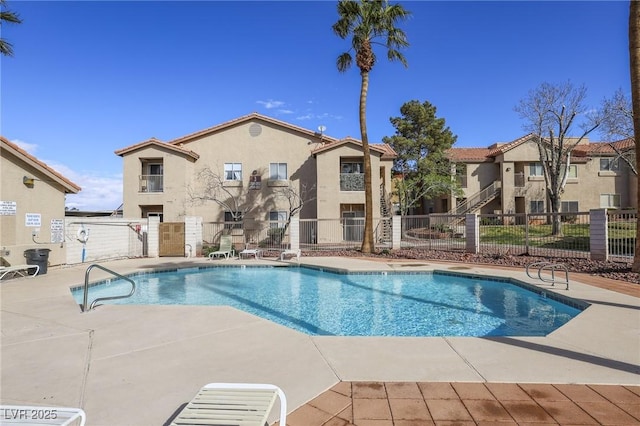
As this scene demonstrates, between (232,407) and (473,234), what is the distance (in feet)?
54.3

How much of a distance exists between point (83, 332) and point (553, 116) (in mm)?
29555

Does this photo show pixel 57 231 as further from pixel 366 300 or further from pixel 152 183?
pixel 366 300

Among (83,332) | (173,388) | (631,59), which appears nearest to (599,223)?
(631,59)

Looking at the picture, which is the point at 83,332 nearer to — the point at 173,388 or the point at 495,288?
the point at 173,388

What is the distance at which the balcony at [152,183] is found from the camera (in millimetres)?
22688

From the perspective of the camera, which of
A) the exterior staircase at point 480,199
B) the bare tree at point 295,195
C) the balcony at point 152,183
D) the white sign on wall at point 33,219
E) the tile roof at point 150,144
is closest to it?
the white sign on wall at point 33,219

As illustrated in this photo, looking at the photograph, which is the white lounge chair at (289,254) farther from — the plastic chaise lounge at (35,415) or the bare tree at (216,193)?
the plastic chaise lounge at (35,415)

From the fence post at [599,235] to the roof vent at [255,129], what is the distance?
19.3 meters

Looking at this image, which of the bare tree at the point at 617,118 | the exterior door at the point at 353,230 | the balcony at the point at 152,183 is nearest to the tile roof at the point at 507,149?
the bare tree at the point at 617,118

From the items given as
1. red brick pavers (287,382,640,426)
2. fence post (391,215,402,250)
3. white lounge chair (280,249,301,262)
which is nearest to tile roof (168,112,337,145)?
fence post (391,215,402,250)

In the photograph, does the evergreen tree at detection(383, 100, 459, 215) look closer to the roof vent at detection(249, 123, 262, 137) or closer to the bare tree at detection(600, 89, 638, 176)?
the bare tree at detection(600, 89, 638, 176)

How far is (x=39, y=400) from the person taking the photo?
3230 mm

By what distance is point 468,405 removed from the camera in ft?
9.93

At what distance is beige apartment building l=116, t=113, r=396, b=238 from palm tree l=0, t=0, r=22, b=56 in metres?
11.1
